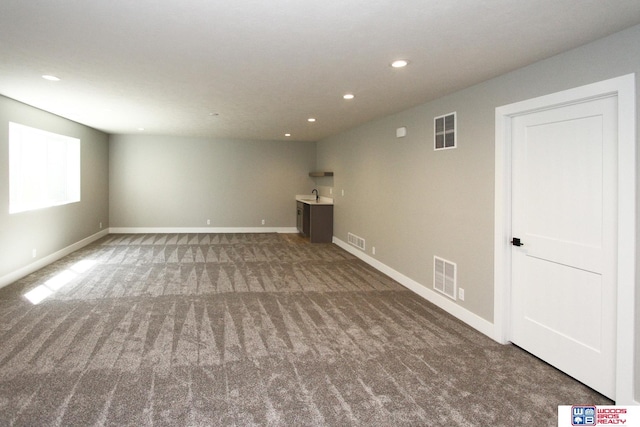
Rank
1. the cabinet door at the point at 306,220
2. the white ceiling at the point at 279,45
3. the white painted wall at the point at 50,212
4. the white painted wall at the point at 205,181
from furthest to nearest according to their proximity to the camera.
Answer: the white painted wall at the point at 205,181 → the cabinet door at the point at 306,220 → the white painted wall at the point at 50,212 → the white ceiling at the point at 279,45

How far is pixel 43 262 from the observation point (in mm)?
6238

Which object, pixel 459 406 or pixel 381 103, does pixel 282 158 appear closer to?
pixel 381 103

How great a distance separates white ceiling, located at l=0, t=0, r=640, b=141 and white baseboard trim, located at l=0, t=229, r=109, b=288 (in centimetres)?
231

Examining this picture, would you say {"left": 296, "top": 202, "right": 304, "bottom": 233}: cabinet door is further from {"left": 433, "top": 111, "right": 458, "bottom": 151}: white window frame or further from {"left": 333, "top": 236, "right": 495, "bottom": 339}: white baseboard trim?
{"left": 433, "top": 111, "right": 458, "bottom": 151}: white window frame

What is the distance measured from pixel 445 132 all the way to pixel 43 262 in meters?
6.11

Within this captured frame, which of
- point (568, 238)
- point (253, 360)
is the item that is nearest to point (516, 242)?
point (568, 238)

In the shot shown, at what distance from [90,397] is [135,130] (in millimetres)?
7273

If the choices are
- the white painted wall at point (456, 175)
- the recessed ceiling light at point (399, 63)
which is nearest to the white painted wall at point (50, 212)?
the recessed ceiling light at point (399, 63)

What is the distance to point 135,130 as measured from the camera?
28.6 feet

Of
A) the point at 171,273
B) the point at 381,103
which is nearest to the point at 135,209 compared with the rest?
the point at 171,273

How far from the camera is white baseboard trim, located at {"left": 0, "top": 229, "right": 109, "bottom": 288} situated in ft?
17.2

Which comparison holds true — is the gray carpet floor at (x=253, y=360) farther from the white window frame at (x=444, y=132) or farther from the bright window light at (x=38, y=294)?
the white window frame at (x=444, y=132)

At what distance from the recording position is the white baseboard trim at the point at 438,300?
3856 mm

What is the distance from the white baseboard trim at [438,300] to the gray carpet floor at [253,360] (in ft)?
0.37
